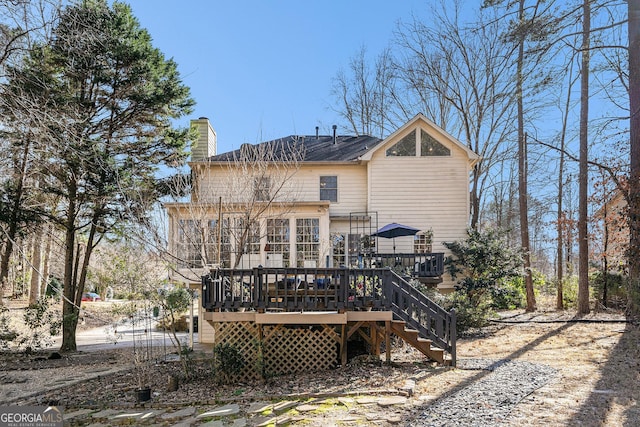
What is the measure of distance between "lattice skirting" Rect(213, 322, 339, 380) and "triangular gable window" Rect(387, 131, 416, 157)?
842 centimetres

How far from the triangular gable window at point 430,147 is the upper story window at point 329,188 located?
3206 millimetres

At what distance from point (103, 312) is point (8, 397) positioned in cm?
1660

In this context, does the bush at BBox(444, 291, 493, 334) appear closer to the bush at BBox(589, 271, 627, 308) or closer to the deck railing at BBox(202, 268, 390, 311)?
the deck railing at BBox(202, 268, 390, 311)

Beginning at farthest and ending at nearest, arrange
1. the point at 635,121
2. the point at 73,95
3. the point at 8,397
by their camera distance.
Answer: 1. the point at 73,95
2. the point at 635,121
3. the point at 8,397

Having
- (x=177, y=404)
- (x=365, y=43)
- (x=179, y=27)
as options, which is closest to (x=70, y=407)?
(x=177, y=404)

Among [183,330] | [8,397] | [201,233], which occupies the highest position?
[201,233]

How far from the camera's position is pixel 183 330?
2036 cm

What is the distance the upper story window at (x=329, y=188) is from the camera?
15977 millimetres

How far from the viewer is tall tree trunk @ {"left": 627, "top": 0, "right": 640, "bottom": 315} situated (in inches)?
389

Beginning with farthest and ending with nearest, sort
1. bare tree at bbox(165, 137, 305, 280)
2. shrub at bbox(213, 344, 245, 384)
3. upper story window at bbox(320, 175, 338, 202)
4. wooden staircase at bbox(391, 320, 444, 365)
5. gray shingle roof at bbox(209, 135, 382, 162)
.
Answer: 1. gray shingle roof at bbox(209, 135, 382, 162)
2. upper story window at bbox(320, 175, 338, 202)
3. bare tree at bbox(165, 137, 305, 280)
4. wooden staircase at bbox(391, 320, 444, 365)
5. shrub at bbox(213, 344, 245, 384)

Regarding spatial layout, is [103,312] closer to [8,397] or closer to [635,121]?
[8,397]

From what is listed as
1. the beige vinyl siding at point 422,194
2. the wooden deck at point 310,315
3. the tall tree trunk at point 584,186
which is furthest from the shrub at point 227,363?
the tall tree trunk at point 584,186

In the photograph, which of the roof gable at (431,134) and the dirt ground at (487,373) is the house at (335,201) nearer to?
the roof gable at (431,134)

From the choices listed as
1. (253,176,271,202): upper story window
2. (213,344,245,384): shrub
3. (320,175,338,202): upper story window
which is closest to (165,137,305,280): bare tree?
(253,176,271,202): upper story window
